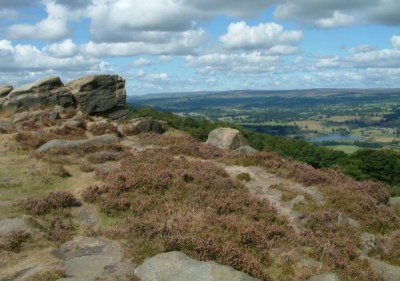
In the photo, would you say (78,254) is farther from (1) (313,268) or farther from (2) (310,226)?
(2) (310,226)

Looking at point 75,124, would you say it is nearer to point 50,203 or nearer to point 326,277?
point 50,203

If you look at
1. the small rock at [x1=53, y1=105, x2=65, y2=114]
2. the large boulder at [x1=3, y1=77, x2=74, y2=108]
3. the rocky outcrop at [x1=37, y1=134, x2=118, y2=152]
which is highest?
the large boulder at [x1=3, y1=77, x2=74, y2=108]

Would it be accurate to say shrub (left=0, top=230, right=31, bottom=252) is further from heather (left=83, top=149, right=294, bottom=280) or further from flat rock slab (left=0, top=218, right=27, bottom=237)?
heather (left=83, top=149, right=294, bottom=280)

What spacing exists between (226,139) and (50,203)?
61.1ft

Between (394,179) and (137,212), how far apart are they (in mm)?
75383

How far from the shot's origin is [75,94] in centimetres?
4859

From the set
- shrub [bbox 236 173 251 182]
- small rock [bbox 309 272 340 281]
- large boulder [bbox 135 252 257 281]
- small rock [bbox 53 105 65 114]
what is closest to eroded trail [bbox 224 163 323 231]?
shrub [bbox 236 173 251 182]

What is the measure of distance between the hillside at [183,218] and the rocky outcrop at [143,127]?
8431 millimetres

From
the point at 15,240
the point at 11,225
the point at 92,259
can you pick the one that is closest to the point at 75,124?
the point at 11,225

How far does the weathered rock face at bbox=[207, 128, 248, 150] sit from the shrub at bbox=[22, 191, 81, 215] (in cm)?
1722

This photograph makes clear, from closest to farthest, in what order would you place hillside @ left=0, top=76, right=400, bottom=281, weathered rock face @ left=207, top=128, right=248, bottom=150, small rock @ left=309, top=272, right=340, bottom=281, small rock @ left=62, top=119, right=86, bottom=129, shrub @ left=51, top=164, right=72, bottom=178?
small rock @ left=309, top=272, right=340, bottom=281
hillside @ left=0, top=76, right=400, bottom=281
shrub @ left=51, top=164, right=72, bottom=178
weathered rock face @ left=207, top=128, right=248, bottom=150
small rock @ left=62, top=119, right=86, bottom=129

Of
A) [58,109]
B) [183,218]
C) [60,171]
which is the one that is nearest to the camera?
[183,218]

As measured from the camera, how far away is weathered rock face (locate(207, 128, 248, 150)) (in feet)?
114

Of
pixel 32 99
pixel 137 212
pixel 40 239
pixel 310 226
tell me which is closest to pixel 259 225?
pixel 310 226
